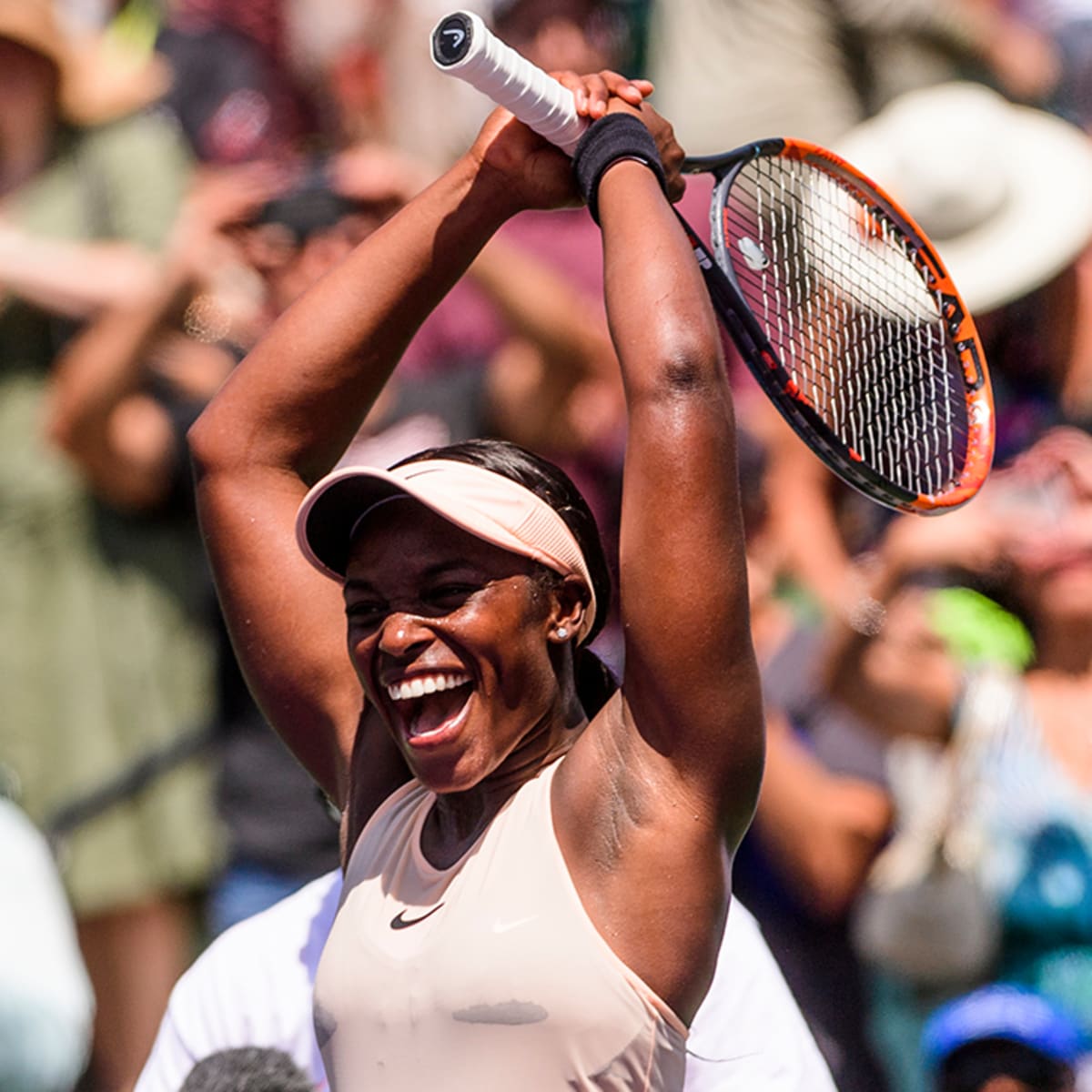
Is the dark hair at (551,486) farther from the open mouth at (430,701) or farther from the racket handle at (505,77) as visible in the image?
the racket handle at (505,77)

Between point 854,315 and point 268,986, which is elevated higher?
point 854,315

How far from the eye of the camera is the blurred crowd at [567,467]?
4.71 m

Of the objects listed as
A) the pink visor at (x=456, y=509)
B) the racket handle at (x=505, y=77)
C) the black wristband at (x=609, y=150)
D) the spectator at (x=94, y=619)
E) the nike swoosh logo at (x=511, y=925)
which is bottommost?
the spectator at (x=94, y=619)


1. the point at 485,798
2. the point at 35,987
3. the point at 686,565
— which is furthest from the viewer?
the point at 35,987

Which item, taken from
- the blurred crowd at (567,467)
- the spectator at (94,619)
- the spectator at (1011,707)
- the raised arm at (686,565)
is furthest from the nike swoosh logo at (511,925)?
the spectator at (94,619)

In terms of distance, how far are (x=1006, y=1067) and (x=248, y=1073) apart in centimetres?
172

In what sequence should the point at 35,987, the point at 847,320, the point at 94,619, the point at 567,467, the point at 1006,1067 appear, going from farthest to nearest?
the point at 94,619
the point at 567,467
the point at 1006,1067
the point at 35,987
the point at 847,320

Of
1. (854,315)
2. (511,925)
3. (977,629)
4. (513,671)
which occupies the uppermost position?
(513,671)

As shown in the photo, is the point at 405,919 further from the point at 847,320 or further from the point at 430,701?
the point at 847,320

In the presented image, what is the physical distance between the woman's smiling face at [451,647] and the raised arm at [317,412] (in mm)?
305

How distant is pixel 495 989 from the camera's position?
239 cm

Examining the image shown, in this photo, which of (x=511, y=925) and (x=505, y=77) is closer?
(x=511, y=925)

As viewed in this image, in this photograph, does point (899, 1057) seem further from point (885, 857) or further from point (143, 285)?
point (143, 285)

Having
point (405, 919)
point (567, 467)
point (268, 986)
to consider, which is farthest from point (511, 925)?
point (567, 467)
